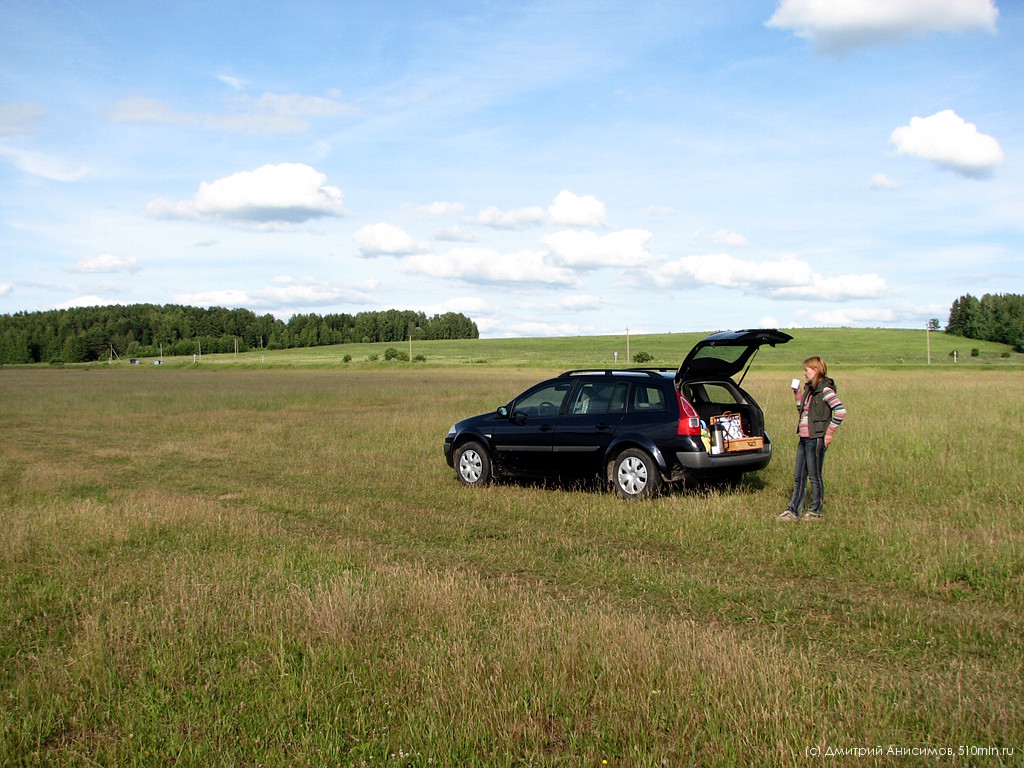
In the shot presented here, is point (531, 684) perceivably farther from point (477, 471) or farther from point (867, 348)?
point (867, 348)

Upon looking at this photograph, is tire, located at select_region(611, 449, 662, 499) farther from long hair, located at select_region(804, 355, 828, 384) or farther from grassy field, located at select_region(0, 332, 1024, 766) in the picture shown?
long hair, located at select_region(804, 355, 828, 384)

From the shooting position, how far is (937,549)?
23.9ft

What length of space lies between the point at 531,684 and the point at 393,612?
153 cm

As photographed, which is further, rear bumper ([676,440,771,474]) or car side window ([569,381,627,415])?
car side window ([569,381,627,415])

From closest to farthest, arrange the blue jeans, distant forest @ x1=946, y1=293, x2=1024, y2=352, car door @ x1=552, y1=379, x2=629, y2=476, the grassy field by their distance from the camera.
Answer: the grassy field → the blue jeans → car door @ x1=552, y1=379, x2=629, y2=476 → distant forest @ x1=946, y1=293, x2=1024, y2=352

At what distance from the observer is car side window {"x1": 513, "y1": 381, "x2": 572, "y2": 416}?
449 inches

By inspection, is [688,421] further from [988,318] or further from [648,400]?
[988,318]

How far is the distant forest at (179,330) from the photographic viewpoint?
138 metres

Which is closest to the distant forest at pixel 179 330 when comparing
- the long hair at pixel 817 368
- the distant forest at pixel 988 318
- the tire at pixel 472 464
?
the distant forest at pixel 988 318

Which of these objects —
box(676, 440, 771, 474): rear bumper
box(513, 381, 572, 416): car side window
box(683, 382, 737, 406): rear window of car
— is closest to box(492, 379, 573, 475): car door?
box(513, 381, 572, 416): car side window

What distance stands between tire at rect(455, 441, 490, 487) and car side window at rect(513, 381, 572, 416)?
85cm

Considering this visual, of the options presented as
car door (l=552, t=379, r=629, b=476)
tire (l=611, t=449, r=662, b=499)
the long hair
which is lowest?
tire (l=611, t=449, r=662, b=499)

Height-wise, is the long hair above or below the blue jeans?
above

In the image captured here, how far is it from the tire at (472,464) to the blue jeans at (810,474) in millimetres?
4458
